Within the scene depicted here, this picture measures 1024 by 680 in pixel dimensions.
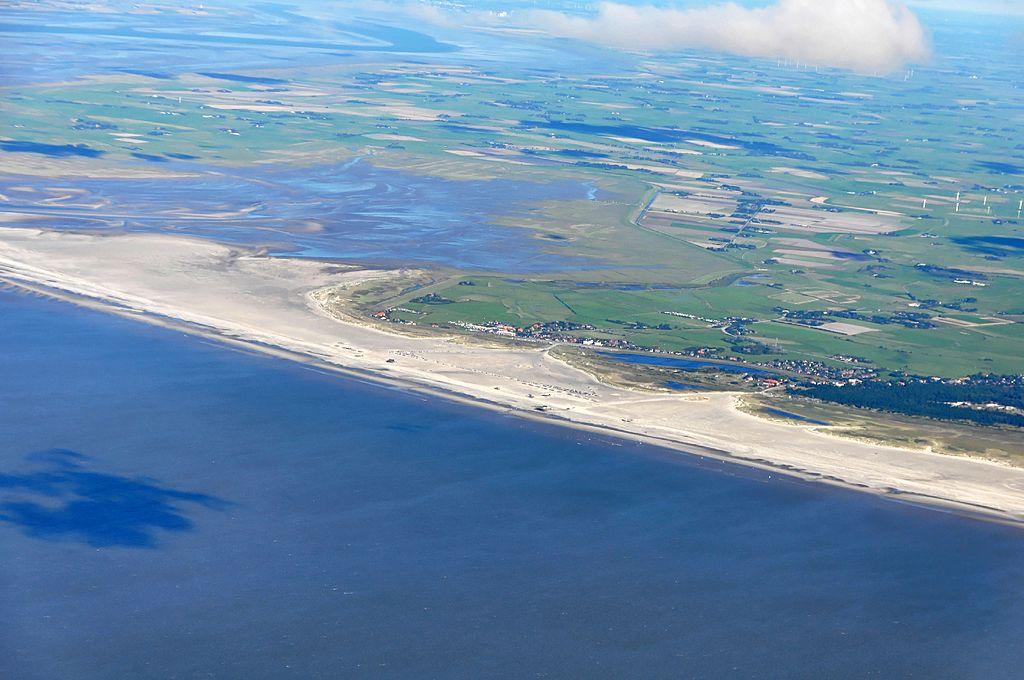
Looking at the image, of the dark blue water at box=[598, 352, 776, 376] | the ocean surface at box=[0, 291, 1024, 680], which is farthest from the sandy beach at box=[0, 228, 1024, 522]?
the dark blue water at box=[598, 352, 776, 376]

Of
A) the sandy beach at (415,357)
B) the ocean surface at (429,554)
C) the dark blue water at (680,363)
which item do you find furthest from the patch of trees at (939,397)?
the ocean surface at (429,554)

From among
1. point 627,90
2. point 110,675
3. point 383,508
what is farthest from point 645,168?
point 110,675

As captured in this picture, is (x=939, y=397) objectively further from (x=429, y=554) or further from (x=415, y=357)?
(x=429, y=554)

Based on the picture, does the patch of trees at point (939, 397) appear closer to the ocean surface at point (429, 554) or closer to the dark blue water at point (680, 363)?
the dark blue water at point (680, 363)

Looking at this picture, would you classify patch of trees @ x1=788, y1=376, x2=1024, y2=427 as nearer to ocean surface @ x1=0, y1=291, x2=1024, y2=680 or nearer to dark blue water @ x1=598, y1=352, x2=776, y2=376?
dark blue water @ x1=598, y1=352, x2=776, y2=376

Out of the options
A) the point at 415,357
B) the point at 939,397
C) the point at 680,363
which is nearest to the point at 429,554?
the point at 415,357

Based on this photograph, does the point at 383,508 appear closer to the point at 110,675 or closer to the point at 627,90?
the point at 110,675
